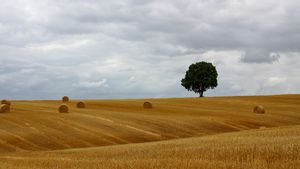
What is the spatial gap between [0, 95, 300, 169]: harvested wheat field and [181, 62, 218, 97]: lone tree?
39549 mm

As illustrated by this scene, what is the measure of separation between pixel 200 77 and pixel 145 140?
2286 inches

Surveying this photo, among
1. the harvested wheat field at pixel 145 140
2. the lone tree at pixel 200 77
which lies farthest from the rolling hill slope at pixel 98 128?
the lone tree at pixel 200 77

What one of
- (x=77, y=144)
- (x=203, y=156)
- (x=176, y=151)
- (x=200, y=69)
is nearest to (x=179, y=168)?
(x=203, y=156)

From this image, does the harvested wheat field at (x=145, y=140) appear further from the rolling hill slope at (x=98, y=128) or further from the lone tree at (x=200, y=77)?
the lone tree at (x=200, y=77)

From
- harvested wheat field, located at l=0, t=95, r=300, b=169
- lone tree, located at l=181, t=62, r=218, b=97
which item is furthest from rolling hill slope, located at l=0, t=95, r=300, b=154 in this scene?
lone tree, located at l=181, t=62, r=218, b=97

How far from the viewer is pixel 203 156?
14.9 meters

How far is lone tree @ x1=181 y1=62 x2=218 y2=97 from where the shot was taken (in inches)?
3499

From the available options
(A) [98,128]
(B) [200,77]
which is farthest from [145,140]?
(B) [200,77]

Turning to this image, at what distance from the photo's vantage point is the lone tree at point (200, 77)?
3499 inches

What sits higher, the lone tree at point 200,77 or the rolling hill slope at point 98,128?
the lone tree at point 200,77

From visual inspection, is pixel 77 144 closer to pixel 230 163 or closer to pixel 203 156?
pixel 203 156

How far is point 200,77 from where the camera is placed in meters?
89.1

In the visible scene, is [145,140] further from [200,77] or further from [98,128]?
[200,77]

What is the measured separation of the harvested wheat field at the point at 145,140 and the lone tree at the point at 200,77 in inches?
1557
